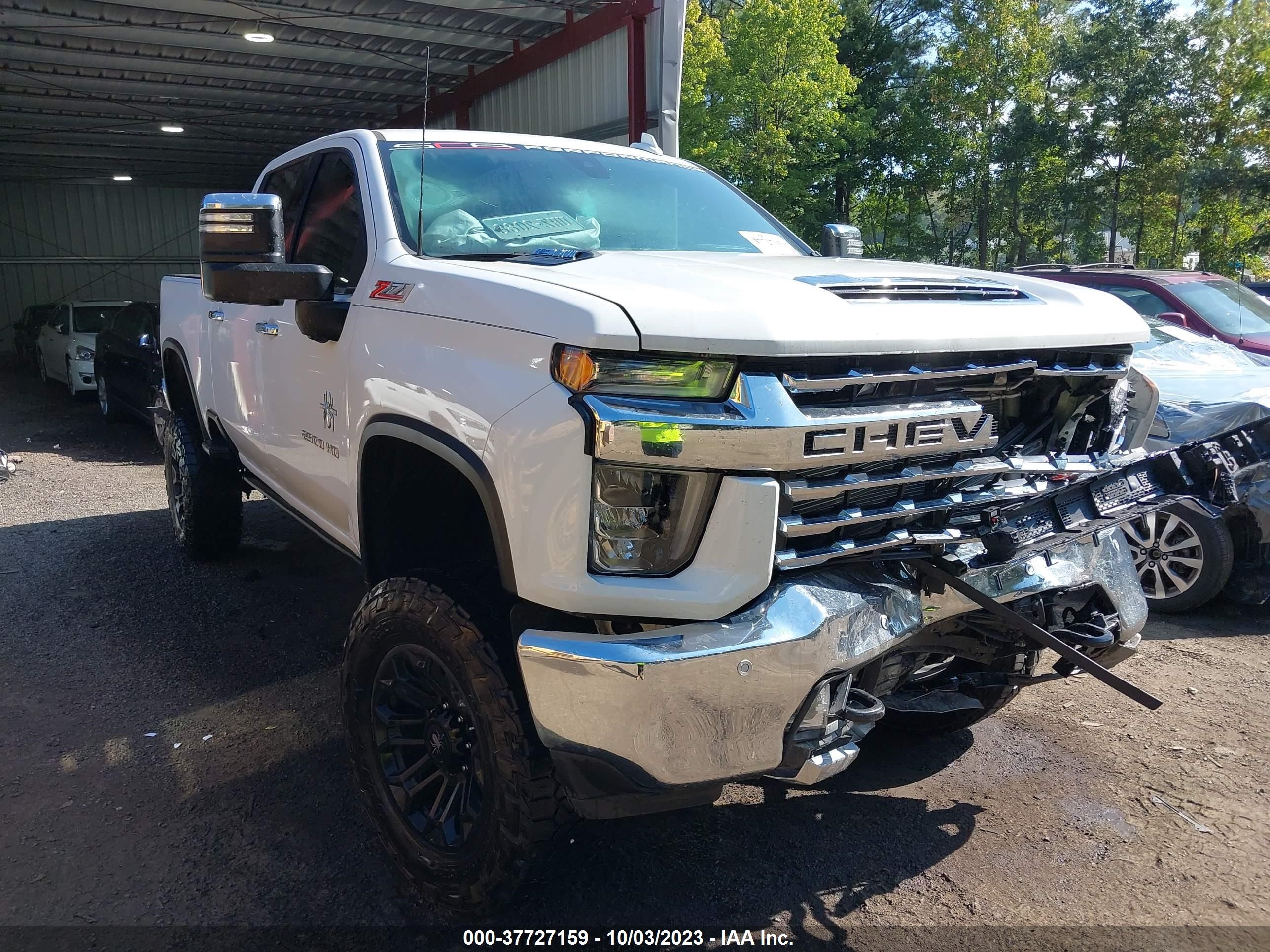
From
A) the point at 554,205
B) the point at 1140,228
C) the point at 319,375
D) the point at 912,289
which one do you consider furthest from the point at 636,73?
the point at 1140,228

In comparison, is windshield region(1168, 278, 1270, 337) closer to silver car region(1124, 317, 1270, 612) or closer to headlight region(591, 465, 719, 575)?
silver car region(1124, 317, 1270, 612)

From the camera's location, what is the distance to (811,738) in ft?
7.43

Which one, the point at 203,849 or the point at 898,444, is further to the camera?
the point at 203,849

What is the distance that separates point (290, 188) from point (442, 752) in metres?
2.84

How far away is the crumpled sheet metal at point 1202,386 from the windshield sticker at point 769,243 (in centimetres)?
177

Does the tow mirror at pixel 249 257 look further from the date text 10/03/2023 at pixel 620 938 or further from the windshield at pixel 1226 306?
the windshield at pixel 1226 306

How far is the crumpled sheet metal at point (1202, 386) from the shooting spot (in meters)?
4.93

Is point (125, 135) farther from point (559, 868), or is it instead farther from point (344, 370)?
point (559, 868)

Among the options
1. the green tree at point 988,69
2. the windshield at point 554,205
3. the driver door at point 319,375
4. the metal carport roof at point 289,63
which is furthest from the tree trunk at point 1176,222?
the driver door at point 319,375

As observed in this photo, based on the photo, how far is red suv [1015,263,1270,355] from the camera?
8.62 m

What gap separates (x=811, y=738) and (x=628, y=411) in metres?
0.88

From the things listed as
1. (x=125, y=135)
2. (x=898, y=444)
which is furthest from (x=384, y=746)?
(x=125, y=135)

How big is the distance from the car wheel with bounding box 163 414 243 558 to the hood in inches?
134

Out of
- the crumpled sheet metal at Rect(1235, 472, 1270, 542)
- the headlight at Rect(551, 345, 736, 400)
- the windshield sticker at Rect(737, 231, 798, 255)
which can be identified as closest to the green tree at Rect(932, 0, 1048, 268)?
the crumpled sheet metal at Rect(1235, 472, 1270, 542)
